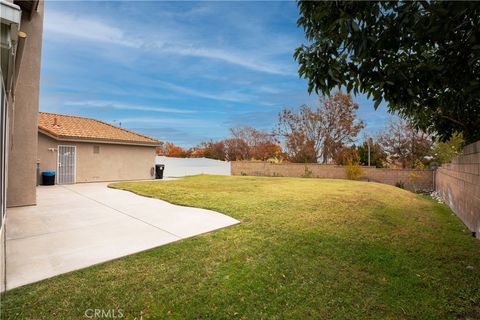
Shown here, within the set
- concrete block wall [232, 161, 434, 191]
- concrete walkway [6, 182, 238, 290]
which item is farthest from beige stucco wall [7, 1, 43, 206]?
concrete block wall [232, 161, 434, 191]

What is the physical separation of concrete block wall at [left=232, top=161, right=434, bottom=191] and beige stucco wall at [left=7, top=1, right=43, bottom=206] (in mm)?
18016

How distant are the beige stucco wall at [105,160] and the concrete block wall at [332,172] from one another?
9.13m

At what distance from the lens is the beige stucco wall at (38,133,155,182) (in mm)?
13869

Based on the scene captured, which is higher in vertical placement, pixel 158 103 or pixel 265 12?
pixel 158 103

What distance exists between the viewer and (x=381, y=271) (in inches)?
150

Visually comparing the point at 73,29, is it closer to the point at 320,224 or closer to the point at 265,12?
the point at 265,12

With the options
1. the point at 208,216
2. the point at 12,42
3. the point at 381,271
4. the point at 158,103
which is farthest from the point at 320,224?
the point at 158,103

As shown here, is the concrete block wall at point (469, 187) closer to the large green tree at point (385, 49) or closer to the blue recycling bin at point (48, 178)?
the large green tree at point (385, 49)

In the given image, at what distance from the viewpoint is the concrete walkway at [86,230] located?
376 centimetres

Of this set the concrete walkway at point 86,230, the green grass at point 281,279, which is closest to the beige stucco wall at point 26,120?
the concrete walkway at point 86,230

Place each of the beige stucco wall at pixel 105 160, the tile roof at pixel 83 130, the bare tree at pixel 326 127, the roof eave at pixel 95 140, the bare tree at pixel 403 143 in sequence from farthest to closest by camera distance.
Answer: the bare tree at pixel 326 127
the bare tree at pixel 403 143
the tile roof at pixel 83 130
the beige stucco wall at pixel 105 160
the roof eave at pixel 95 140

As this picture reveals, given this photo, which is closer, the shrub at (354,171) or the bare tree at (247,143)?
the shrub at (354,171)

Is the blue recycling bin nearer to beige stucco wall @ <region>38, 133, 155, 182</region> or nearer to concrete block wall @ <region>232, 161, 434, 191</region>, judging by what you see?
beige stucco wall @ <region>38, 133, 155, 182</region>

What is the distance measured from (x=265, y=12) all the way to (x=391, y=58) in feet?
15.4
